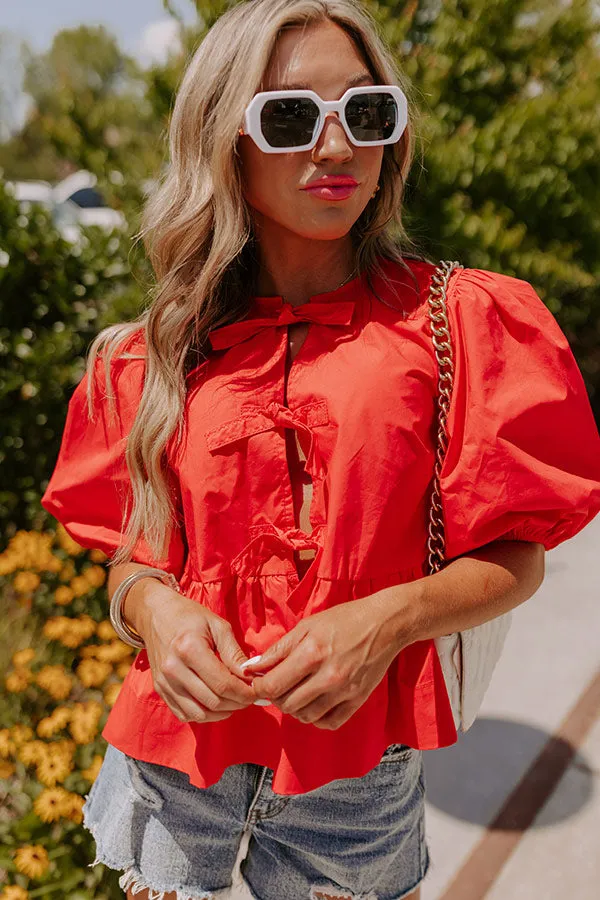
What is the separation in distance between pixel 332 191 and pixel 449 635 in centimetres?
76

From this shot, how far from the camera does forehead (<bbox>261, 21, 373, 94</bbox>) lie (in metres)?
1.31

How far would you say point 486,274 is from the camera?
1.38 metres

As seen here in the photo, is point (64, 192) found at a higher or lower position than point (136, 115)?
lower

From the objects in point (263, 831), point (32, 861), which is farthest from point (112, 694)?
point (263, 831)

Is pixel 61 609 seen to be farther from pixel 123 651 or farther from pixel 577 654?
pixel 577 654

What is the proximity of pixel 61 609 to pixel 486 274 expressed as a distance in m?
2.47

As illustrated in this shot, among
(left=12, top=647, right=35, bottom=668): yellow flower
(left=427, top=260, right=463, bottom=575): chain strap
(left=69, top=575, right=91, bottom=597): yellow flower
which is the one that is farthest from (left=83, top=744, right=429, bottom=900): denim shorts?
(left=69, top=575, right=91, bottom=597): yellow flower

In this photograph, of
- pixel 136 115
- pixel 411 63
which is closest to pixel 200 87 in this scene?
pixel 411 63

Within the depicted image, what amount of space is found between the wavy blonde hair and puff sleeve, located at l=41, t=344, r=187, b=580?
2 cm

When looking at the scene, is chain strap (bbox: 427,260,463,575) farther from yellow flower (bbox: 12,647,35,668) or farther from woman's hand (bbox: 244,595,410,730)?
yellow flower (bbox: 12,647,35,668)

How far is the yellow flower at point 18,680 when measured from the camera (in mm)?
2717

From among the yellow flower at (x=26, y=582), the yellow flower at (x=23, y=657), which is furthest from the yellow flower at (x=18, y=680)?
the yellow flower at (x=26, y=582)

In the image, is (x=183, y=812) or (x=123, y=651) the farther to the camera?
(x=123, y=651)

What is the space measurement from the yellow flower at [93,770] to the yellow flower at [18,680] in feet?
1.57
